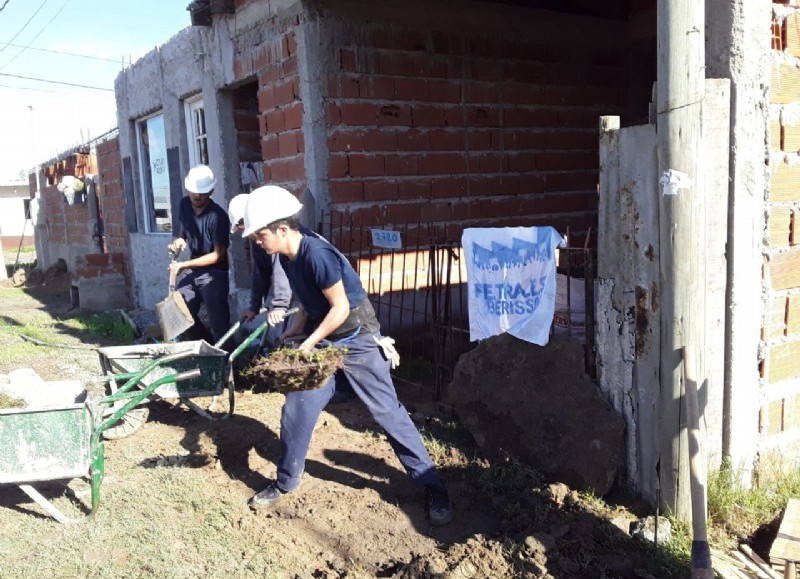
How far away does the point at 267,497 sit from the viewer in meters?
4.15

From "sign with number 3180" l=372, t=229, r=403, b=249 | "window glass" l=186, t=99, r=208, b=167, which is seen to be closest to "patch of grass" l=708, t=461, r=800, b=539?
"sign with number 3180" l=372, t=229, r=403, b=249

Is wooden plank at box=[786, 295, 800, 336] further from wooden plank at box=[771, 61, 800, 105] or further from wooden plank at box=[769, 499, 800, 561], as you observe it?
wooden plank at box=[771, 61, 800, 105]

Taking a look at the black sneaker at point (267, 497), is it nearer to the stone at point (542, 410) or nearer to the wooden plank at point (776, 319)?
the stone at point (542, 410)

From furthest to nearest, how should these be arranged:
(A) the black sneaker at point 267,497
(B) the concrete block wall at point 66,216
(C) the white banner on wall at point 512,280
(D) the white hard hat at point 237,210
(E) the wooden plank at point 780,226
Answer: (B) the concrete block wall at point 66,216 → (D) the white hard hat at point 237,210 → (C) the white banner on wall at point 512,280 → (A) the black sneaker at point 267,497 → (E) the wooden plank at point 780,226

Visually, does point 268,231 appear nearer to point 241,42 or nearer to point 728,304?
point 728,304

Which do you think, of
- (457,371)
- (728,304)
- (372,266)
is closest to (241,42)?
(372,266)

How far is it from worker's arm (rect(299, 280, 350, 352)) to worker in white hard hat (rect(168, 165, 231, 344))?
2.69m

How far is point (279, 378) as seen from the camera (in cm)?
372

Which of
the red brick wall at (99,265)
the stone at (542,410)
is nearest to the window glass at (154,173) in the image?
the red brick wall at (99,265)

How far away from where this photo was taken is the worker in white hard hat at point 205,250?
20.3 ft

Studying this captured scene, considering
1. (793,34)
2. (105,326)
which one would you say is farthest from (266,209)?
(105,326)

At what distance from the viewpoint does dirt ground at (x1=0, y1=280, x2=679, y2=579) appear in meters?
3.42

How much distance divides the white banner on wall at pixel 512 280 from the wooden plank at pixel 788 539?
1.56 metres

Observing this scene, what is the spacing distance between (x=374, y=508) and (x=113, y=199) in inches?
381
